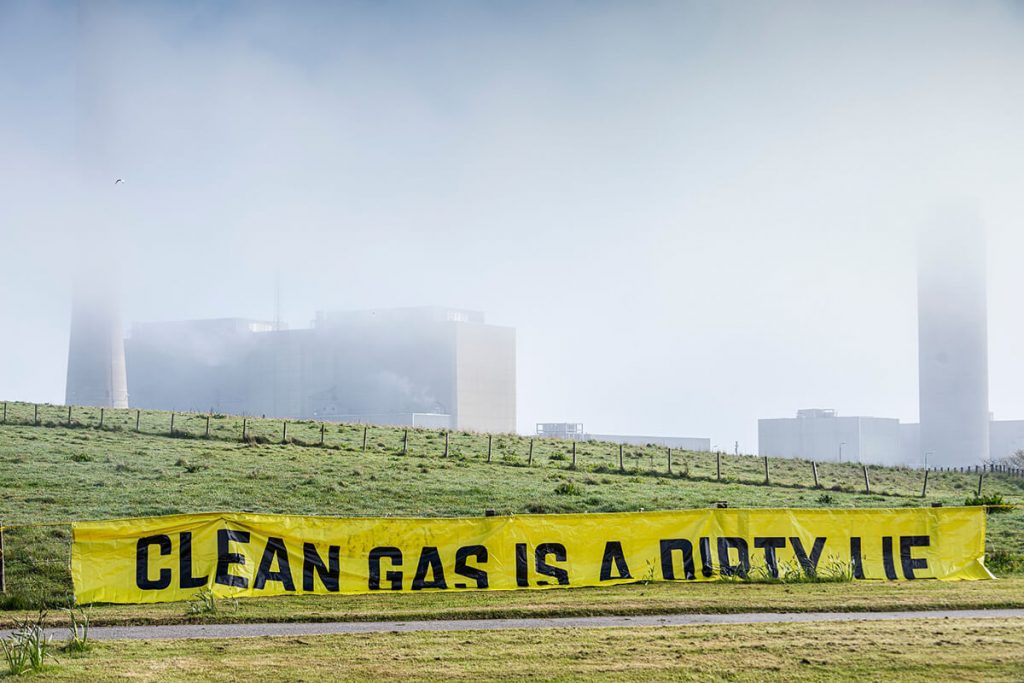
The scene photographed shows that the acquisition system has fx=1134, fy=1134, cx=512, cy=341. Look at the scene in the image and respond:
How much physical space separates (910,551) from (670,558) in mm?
5099

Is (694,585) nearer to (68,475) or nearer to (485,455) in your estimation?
(68,475)

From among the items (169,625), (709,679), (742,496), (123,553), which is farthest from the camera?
(742,496)

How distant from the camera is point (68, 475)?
3897 cm

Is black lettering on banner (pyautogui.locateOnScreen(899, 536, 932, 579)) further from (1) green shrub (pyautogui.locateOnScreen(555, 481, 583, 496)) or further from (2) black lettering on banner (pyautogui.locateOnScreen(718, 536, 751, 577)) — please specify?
(1) green shrub (pyautogui.locateOnScreen(555, 481, 583, 496))

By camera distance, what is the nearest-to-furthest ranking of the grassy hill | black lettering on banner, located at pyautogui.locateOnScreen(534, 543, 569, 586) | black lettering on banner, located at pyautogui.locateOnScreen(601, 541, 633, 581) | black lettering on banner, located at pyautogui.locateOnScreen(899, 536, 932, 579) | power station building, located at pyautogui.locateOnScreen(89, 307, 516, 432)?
black lettering on banner, located at pyautogui.locateOnScreen(534, 543, 569, 586) → black lettering on banner, located at pyautogui.locateOnScreen(601, 541, 633, 581) → black lettering on banner, located at pyautogui.locateOnScreen(899, 536, 932, 579) → the grassy hill → power station building, located at pyautogui.locateOnScreen(89, 307, 516, 432)

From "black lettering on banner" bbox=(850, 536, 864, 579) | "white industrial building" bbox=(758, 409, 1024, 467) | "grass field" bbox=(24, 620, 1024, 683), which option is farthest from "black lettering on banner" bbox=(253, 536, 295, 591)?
"white industrial building" bbox=(758, 409, 1024, 467)

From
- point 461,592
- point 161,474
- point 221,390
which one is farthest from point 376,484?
point 221,390

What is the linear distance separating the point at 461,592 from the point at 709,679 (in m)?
9.13

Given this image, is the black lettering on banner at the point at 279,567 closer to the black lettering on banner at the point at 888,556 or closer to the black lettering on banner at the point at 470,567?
the black lettering on banner at the point at 470,567

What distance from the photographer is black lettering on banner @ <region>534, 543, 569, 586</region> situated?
22.6 m

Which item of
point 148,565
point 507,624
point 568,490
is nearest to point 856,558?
point 507,624

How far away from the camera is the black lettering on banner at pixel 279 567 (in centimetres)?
2180

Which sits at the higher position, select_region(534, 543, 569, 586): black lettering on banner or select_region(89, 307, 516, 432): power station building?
select_region(89, 307, 516, 432): power station building

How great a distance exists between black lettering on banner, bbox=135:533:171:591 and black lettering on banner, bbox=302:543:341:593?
255cm
